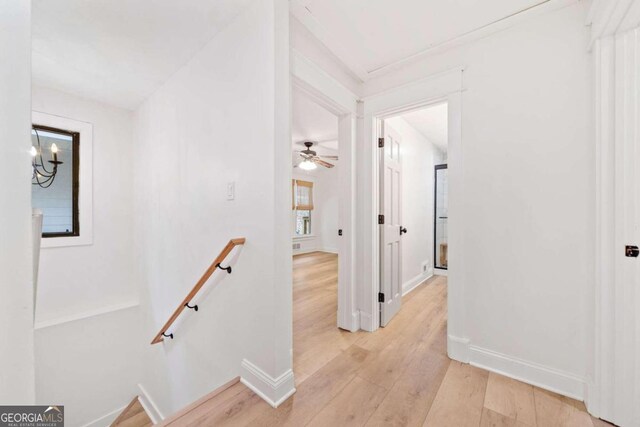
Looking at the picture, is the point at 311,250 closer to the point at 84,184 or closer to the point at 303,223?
the point at 303,223

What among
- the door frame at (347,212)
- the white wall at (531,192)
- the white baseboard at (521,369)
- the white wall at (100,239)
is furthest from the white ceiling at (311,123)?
the white baseboard at (521,369)

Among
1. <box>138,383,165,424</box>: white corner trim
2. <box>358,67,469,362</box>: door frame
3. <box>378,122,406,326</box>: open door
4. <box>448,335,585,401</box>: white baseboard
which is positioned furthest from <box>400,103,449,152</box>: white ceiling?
<box>138,383,165,424</box>: white corner trim

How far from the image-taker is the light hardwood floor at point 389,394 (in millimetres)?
1343

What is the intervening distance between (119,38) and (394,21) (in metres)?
2.11

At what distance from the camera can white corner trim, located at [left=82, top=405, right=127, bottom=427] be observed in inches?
117

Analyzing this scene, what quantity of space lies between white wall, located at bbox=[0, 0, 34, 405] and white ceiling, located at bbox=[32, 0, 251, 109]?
1.42m

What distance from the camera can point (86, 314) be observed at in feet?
9.80

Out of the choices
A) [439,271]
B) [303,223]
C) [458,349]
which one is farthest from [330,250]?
[458,349]

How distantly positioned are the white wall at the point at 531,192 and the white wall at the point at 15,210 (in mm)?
2210

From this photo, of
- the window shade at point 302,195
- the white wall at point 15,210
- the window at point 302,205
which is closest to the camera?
the white wall at point 15,210

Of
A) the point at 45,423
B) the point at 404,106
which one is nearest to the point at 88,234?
the point at 45,423

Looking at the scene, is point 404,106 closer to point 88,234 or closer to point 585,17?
point 585,17

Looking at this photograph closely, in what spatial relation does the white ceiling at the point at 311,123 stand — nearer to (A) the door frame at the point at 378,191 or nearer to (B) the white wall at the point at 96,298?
(A) the door frame at the point at 378,191

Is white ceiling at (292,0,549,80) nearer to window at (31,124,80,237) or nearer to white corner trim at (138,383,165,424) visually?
window at (31,124,80,237)
